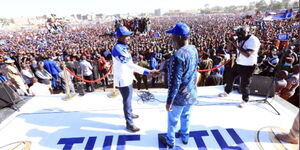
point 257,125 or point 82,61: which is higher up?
point 82,61

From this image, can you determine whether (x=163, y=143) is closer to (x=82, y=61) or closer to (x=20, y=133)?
(x=20, y=133)

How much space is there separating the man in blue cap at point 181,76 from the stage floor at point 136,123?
0.68 metres

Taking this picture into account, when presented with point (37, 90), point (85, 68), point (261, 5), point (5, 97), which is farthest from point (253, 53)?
point (261, 5)

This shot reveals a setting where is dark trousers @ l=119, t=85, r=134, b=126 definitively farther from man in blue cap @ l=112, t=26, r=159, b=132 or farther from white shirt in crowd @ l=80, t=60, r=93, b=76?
white shirt in crowd @ l=80, t=60, r=93, b=76

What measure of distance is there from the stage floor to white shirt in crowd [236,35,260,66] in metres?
0.98

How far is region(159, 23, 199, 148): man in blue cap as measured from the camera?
7.07 feet

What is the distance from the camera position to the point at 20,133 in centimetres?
310

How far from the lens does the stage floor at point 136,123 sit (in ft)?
9.04

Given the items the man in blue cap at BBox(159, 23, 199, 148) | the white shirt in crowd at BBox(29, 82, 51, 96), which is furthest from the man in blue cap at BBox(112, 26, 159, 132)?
the white shirt in crowd at BBox(29, 82, 51, 96)

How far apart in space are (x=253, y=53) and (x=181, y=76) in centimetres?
186

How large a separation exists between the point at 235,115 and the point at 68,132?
10.4ft

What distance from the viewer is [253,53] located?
Result: 3.20m

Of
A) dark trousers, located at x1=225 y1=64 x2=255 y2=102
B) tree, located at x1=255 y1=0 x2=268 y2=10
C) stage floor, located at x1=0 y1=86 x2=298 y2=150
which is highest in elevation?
tree, located at x1=255 y1=0 x2=268 y2=10

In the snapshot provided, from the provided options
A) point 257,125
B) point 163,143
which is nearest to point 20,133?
point 163,143
